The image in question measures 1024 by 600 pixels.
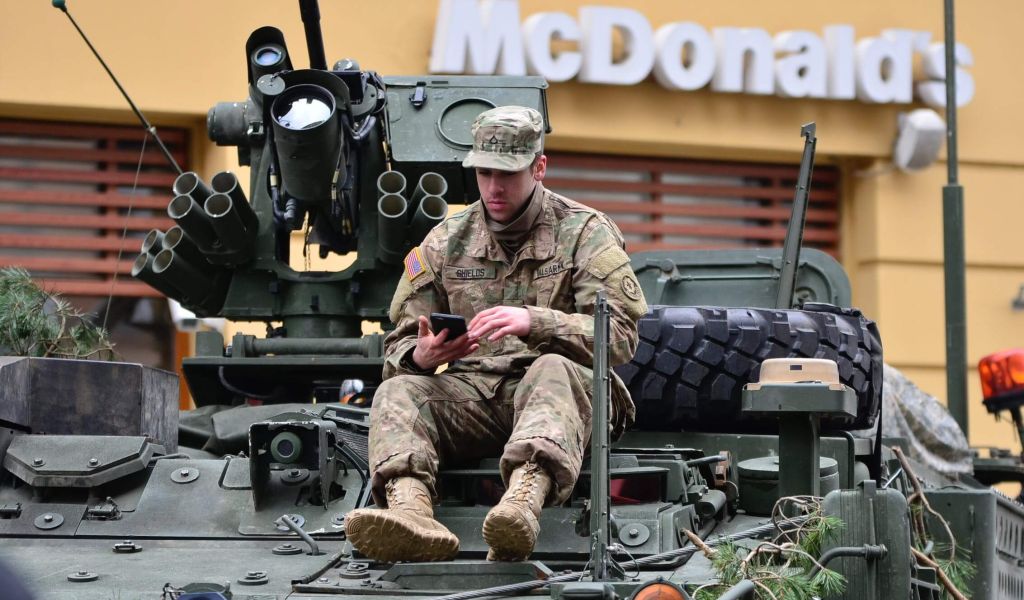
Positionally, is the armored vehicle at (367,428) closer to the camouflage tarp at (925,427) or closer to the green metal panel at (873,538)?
the green metal panel at (873,538)

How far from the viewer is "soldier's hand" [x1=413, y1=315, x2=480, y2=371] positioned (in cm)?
505

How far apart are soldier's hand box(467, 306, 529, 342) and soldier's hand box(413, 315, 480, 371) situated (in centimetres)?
8

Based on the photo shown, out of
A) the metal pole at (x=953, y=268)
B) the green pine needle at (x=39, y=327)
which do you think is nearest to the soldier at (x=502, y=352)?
the green pine needle at (x=39, y=327)

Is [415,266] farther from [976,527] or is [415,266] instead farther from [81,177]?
[81,177]

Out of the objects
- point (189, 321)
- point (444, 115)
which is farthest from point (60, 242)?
point (444, 115)

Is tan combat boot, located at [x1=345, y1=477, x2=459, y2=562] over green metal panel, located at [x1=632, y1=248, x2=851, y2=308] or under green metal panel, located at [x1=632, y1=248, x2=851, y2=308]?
under

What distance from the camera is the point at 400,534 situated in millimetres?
4637

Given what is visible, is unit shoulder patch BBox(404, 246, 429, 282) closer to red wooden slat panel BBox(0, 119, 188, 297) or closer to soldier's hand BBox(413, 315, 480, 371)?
soldier's hand BBox(413, 315, 480, 371)

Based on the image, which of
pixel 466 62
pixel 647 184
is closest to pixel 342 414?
pixel 466 62

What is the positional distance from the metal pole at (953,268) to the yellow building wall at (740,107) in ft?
9.85

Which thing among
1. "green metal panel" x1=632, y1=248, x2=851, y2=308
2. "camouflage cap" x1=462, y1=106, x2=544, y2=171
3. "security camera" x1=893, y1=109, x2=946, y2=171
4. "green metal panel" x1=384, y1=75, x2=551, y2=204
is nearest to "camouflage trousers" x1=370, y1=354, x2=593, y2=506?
"camouflage cap" x1=462, y1=106, x2=544, y2=171

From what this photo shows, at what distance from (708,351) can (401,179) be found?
5.78ft

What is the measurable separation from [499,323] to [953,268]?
22.4 ft

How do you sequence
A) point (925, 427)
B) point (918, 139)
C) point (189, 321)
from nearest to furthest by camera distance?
1. point (925, 427)
2. point (189, 321)
3. point (918, 139)
